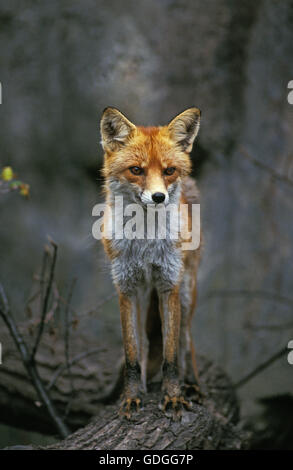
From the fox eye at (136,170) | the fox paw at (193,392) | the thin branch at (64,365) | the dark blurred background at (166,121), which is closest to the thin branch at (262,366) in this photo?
the dark blurred background at (166,121)

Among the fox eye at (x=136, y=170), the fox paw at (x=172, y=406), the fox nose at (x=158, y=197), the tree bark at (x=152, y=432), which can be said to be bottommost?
the tree bark at (x=152, y=432)

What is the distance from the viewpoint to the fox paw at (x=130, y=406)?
7.39ft

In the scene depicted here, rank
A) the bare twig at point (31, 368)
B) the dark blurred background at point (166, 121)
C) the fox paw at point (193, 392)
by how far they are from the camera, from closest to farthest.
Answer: the fox paw at point (193, 392), the bare twig at point (31, 368), the dark blurred background at point (166, 121)

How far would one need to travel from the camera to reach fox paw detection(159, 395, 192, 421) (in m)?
2.26

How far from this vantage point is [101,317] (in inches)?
171

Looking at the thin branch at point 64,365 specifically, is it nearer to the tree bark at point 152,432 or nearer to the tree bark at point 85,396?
the tree bark at point 85,396

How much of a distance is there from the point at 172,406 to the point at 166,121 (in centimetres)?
257

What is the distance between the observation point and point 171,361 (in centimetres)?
229

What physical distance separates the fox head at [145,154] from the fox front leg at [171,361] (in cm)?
54

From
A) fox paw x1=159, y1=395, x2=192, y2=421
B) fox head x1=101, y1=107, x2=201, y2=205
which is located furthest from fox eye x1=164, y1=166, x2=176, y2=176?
fox paw x1=159, y1=395, x2=192, y2=421
